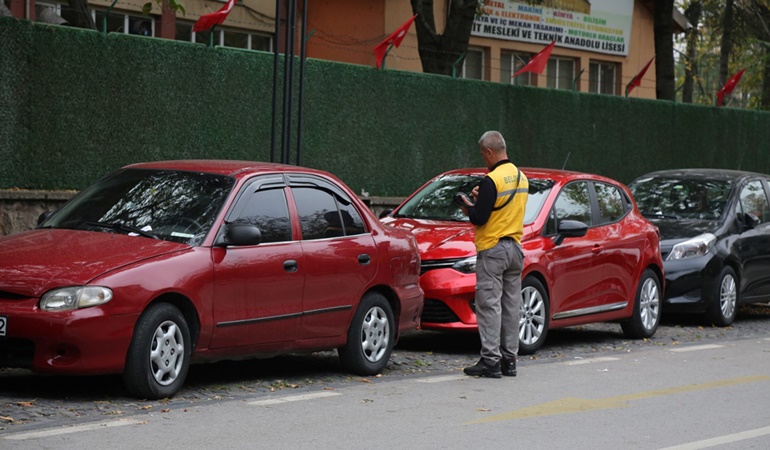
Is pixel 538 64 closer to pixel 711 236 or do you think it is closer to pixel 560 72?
pixel 711 236

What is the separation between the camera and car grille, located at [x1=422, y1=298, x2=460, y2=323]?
40.0 feet

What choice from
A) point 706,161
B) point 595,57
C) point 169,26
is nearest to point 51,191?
point 169,26

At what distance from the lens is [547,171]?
13.9 meters

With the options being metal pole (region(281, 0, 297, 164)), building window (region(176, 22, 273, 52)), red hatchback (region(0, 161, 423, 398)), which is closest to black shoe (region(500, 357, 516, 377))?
red hatchback (region(0, 161, 423, 398))

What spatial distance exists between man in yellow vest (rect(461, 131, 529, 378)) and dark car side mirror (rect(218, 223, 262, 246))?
2.09m

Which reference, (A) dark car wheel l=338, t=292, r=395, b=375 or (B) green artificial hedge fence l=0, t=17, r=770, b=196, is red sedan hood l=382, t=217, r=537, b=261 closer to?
(A) dark car wheel l=338, t=292, r=395, b=375

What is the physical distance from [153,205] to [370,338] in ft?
6.94

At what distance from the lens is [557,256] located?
12789 mm

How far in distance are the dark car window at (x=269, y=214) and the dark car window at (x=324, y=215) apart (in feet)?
0.54

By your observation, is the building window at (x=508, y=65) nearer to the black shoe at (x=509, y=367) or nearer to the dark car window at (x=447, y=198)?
the dark car window at (x=447, y=198)

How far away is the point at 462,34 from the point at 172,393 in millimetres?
14129

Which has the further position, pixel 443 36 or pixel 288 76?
pixel 443 36

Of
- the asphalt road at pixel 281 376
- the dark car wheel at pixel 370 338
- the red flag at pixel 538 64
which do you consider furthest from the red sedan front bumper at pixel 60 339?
the red flag at pixel 538 64

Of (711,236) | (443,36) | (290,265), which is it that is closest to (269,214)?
(290,265)
